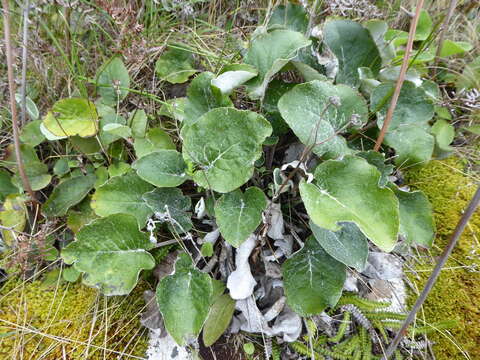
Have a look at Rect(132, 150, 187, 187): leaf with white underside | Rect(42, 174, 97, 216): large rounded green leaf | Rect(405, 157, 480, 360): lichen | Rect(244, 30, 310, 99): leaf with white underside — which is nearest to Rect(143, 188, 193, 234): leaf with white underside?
Rect(132, 150, 187, 187): leaf with white underside

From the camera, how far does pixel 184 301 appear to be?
992mm

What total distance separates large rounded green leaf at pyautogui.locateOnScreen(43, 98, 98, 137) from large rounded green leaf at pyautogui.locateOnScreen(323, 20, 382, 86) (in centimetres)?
83

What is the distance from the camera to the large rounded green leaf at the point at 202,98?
3.68 ft

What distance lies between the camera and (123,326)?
112cm

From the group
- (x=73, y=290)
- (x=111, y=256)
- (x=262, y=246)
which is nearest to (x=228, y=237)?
(x=262, y=246)

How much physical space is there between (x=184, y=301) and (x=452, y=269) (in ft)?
2.89

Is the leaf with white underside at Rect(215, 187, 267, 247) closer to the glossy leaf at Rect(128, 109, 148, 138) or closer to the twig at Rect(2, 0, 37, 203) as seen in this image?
the glossy leaf at Rect(128, 109, 148, 138)

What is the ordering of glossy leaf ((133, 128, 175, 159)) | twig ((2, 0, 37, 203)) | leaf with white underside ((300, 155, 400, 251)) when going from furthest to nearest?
glossy leaf ((133, 128, 175, 159))
twig ((2, 0, 37, 203))
leaf with white underside ((300, 155, 400, 251))

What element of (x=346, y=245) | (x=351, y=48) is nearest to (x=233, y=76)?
(x=351, y=48)

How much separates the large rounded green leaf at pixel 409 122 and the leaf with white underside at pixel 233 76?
15.7 inches

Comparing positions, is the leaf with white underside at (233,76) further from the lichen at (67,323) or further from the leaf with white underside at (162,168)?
the lichen at (67,323)

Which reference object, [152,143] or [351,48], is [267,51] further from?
[152,143]

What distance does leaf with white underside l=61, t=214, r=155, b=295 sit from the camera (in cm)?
100

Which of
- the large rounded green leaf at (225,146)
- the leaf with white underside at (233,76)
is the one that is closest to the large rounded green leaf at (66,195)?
the large rounded green leaf at (225,146)
